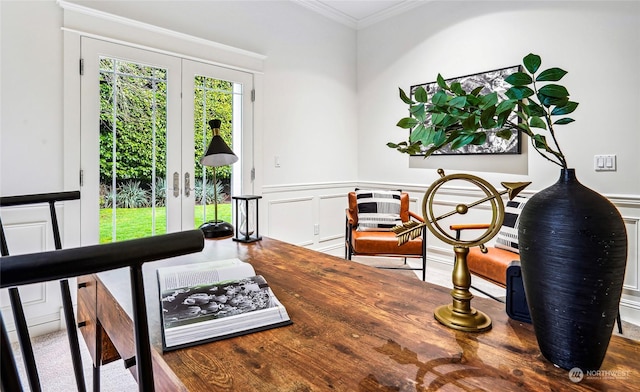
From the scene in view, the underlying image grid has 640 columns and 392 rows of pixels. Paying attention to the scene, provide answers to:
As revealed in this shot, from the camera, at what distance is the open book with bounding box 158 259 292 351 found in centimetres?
77

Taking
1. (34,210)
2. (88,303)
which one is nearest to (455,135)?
(88,303)

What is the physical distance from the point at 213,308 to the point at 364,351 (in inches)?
14.5

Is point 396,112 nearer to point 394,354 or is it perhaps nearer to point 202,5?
point 202,5

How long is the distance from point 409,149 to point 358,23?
3836 millimetres

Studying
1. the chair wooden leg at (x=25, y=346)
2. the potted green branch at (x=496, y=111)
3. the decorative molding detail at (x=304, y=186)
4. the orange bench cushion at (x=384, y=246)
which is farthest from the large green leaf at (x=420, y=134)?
the decorative molding detail at (x=304, y=186)

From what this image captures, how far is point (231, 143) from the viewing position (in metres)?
3.19

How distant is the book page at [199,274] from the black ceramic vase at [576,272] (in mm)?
767

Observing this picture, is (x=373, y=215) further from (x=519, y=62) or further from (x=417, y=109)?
(x=417, y=109)

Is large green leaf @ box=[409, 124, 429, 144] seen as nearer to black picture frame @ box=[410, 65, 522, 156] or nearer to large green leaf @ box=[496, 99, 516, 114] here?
large green leaf @ box=[496, 99, 516, 114]

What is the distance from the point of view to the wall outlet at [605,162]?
2.54 m

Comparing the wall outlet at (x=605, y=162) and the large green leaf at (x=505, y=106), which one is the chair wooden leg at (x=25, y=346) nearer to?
the large green leaf at (x=505, y=106)

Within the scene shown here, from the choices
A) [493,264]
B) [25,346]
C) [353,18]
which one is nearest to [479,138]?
[25,346]

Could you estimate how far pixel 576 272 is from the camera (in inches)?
24.8

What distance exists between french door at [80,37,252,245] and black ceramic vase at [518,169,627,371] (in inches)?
103
